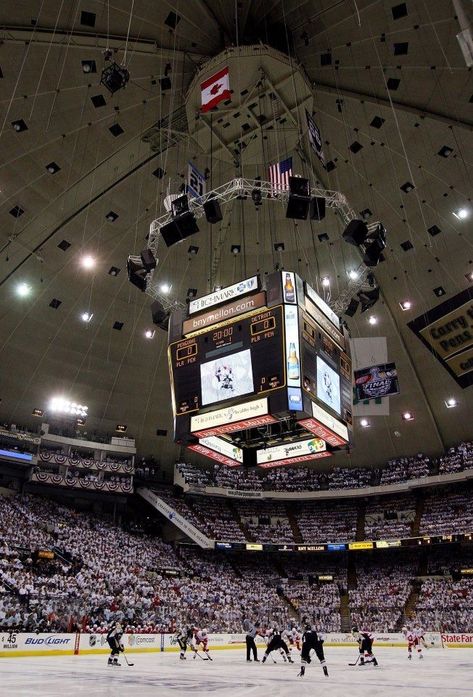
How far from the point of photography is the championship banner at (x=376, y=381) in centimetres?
3378

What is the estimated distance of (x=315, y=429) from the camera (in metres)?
16.2

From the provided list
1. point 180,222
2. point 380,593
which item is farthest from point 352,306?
point 380,593

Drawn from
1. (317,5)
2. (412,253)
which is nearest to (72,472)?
(412,253)

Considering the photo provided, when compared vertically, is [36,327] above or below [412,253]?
below

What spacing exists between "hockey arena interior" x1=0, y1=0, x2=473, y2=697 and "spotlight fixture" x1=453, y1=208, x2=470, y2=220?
0.81ft

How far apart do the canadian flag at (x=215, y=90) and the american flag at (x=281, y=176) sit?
11.4 feet

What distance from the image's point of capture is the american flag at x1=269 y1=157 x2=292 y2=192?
22.4m

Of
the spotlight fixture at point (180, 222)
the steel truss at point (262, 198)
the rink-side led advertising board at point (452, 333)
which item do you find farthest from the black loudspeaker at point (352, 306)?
the spotlight fixture at point (180, 222)

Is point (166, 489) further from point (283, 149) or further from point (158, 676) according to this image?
point (158, 676)

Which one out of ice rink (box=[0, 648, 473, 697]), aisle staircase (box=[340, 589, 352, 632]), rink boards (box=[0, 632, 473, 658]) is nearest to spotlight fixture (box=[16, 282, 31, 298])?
rink boards (box=[0, 632, 473, 658])

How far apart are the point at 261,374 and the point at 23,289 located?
22.9 metres

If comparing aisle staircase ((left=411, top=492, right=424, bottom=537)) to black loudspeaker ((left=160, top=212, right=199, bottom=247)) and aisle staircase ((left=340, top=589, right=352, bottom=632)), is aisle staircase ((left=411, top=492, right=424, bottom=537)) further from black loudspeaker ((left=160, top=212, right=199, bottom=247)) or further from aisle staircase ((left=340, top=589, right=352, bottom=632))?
black loudspeaker ((left=160, top=212, right=199, bottom=247))

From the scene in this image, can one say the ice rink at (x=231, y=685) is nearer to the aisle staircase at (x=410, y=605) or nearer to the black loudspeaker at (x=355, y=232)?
the black loudspeaker at (x=355, y=232)

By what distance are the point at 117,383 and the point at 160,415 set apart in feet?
16.3
